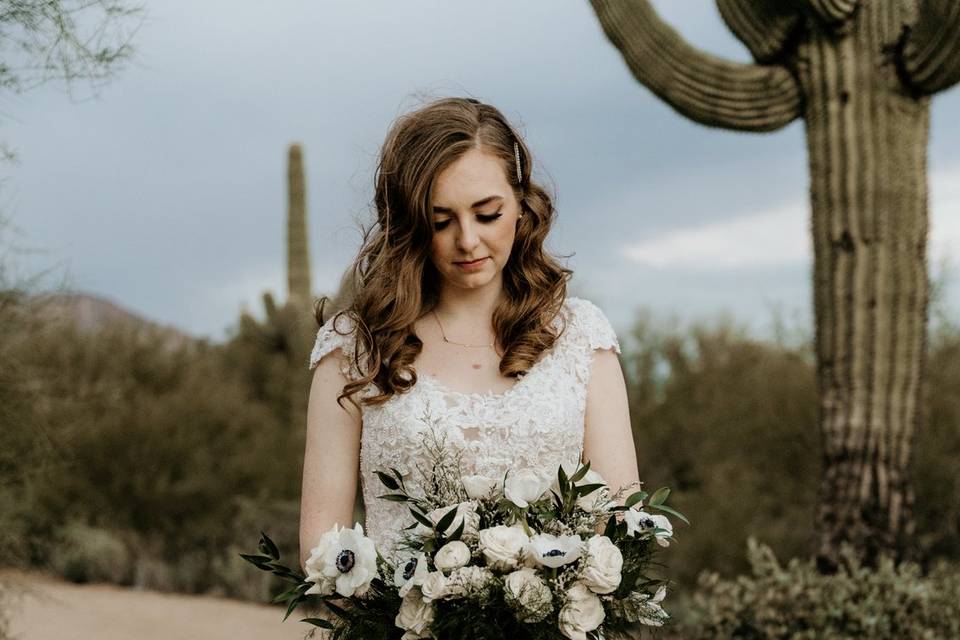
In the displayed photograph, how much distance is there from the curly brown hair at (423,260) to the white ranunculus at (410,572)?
703mm

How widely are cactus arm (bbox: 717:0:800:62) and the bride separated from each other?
388 centimetres

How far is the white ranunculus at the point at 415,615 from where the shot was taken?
258 centimetres

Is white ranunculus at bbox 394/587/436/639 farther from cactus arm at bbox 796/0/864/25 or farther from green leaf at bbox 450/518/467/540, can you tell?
cactus arm at bbox 796/0/864/25

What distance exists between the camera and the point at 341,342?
3.43 m

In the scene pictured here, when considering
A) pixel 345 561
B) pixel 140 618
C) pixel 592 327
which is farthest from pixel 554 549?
pixel 140 618

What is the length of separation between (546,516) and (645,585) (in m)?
0.35

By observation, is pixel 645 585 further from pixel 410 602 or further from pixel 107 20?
pixel 107 20

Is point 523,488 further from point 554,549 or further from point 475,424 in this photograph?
point 475,424

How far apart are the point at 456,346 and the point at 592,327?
1.37 feet

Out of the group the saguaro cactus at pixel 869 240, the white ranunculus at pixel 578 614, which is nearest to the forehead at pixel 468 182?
the white ranunculus at pixel 578 614

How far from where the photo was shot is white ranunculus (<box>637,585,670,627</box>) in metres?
2.79

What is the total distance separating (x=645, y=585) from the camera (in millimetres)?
2789

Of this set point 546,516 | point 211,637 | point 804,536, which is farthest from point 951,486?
point 546,516

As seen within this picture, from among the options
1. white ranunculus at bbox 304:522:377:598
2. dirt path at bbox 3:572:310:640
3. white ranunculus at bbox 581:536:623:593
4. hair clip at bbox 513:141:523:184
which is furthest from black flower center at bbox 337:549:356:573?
dirt path at bbox 3:572:310:640
